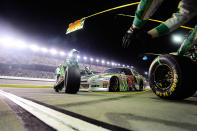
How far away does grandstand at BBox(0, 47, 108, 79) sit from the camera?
21.4 meters

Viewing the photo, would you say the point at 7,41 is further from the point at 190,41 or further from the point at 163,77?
the point at 190,41

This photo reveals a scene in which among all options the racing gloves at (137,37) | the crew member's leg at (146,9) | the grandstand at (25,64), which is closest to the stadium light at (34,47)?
the grandstand at (25,64)

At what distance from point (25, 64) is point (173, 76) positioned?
1035 inches

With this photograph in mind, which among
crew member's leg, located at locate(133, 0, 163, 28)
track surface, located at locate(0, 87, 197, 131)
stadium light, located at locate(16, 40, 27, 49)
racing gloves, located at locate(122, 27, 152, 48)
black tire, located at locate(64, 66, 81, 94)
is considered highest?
stadium light, located at locate(16, 40, 27, 49)

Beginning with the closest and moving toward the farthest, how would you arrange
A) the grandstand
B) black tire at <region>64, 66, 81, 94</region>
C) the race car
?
black tire at <region>64, 66, 81, 94</region> → the race car → the grandstand

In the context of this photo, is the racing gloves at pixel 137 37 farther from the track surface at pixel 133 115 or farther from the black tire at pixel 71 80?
the black tire at pixel 71 80

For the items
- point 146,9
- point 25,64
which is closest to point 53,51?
point 25,64

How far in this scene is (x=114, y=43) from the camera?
82.1 feet

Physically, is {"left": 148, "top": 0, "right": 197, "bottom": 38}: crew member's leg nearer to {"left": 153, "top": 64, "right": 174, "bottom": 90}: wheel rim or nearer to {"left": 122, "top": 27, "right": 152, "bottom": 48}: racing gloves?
{"left": 122, "top": 27, "right": 152, "bottom": 48}: racing gloves

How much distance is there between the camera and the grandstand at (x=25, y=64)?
21.4 m

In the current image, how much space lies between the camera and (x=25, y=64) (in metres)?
→ 23.4

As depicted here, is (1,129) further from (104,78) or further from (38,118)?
(104,78)

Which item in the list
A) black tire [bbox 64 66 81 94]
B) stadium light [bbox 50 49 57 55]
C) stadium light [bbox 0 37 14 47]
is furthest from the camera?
stadium light [bbox 50 49 57 55]

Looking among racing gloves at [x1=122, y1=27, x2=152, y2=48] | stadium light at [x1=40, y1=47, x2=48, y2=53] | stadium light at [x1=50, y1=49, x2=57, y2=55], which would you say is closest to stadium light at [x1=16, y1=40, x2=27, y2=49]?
stadium light at [x1=40, y1=47, x2=48, y2=53]
